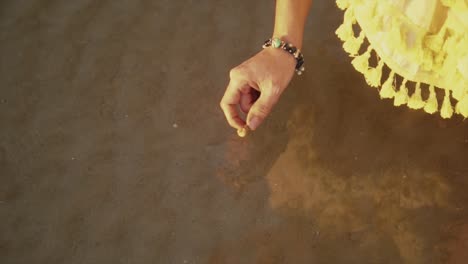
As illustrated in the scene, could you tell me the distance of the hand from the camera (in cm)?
89

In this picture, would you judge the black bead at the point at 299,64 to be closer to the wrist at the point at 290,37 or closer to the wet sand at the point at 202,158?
the wrist at the point at 290,37

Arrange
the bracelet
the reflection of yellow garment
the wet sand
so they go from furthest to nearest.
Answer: the wet sand < the bracelet < the reflection of yellow garment

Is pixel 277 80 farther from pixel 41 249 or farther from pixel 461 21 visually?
pixel 41 249

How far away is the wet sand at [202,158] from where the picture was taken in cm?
118

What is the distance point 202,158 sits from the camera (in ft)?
4.26

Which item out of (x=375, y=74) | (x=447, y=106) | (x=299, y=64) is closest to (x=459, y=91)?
(x=447, y=106)

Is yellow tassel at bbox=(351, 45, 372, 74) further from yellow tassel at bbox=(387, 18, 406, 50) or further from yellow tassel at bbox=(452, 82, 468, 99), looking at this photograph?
yellow tassel at bbox=(452, 82, 468, 99)

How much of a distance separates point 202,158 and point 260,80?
478mm

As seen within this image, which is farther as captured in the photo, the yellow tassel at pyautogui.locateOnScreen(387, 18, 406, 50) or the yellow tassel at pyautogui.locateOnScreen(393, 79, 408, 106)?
the yellow tassel at pyautogui.locateOnScreen(393, 79, 408, 106)

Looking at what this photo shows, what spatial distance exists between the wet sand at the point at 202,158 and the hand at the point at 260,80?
40 centimetres

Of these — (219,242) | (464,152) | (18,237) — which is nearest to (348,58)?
(464,152)

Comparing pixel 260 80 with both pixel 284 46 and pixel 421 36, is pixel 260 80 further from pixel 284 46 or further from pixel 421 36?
pixel 421 36

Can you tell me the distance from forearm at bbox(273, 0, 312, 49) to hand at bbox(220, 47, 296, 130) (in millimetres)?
47

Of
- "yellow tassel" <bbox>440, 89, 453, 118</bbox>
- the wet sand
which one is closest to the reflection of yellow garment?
"yellow tassel" <bbox>440, 89, 453, 118</bbox>
